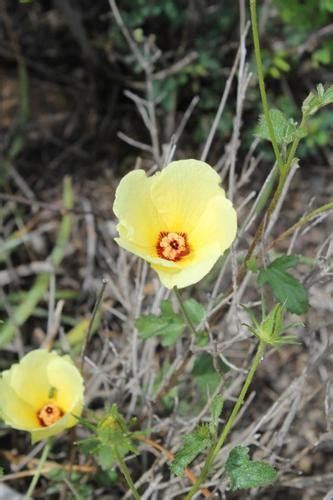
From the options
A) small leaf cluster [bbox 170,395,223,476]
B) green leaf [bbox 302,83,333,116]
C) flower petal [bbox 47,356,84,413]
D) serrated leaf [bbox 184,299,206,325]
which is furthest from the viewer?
serrated leaf [bbox 184,299,206,325]

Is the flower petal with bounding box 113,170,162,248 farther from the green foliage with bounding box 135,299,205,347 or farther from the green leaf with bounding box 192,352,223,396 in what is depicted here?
the green leaf with bounding box 192,352,223,396

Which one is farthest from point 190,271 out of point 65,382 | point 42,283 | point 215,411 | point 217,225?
point 42,283

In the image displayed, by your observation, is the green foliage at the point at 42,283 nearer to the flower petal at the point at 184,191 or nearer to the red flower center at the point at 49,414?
the red flower center at the point at 49,414

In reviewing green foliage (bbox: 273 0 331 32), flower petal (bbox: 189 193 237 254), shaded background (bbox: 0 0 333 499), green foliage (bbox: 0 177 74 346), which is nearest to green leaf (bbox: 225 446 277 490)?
flower petal (bbox: 189 193 237 254)

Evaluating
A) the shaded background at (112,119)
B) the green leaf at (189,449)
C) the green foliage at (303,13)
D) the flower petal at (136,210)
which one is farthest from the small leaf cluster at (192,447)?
the green foliage at (303,13)

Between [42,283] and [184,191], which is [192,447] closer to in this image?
[184,191]

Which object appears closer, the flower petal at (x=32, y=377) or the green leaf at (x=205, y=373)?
the flower petal at (x=32, y=377)

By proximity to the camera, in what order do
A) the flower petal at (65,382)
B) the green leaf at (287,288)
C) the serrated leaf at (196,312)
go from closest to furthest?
the green leaf at (287,288) < the flower petal at (65,382) < the serrated leaf at (196,312)

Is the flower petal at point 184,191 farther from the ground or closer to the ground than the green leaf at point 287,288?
farther from the ground
